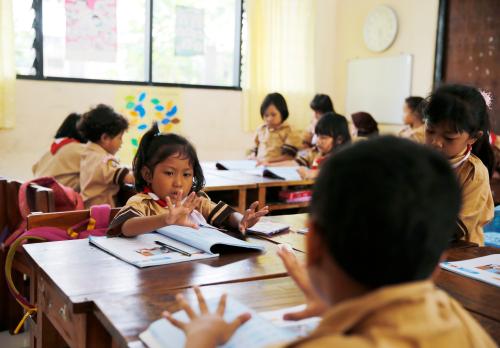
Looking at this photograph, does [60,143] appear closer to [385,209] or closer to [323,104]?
[323,104]

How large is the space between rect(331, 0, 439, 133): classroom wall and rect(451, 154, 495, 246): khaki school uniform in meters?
3.23

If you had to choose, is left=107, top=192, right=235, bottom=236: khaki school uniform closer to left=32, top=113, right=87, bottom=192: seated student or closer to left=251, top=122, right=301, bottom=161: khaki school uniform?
left=32, top=113, right=87, bottom=192: seated student

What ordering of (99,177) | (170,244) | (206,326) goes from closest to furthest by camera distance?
1. (206,326)
2. (170,244)
3. (99,177)

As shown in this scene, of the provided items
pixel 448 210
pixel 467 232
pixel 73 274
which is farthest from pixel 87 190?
pixel 448 210

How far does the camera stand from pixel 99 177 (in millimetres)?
2943

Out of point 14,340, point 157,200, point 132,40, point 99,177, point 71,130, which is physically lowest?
point 14,340

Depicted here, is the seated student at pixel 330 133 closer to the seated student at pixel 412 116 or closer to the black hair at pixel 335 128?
the black hair at pixel 335 128

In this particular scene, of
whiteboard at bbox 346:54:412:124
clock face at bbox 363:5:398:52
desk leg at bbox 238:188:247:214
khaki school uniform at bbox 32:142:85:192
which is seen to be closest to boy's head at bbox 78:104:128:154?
khaki school uniform at bbox 32:142:85:192

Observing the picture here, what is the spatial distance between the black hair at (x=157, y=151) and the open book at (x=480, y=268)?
0.89 metres

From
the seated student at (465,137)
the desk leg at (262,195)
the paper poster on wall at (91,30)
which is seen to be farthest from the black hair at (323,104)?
the seated student at (465,137)

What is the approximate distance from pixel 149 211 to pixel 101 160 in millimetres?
1320

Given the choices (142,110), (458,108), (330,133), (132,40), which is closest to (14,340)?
(458,108)

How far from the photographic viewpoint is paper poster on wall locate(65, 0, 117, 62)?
459 cm

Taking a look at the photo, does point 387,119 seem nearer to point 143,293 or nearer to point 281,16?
point 281,16
